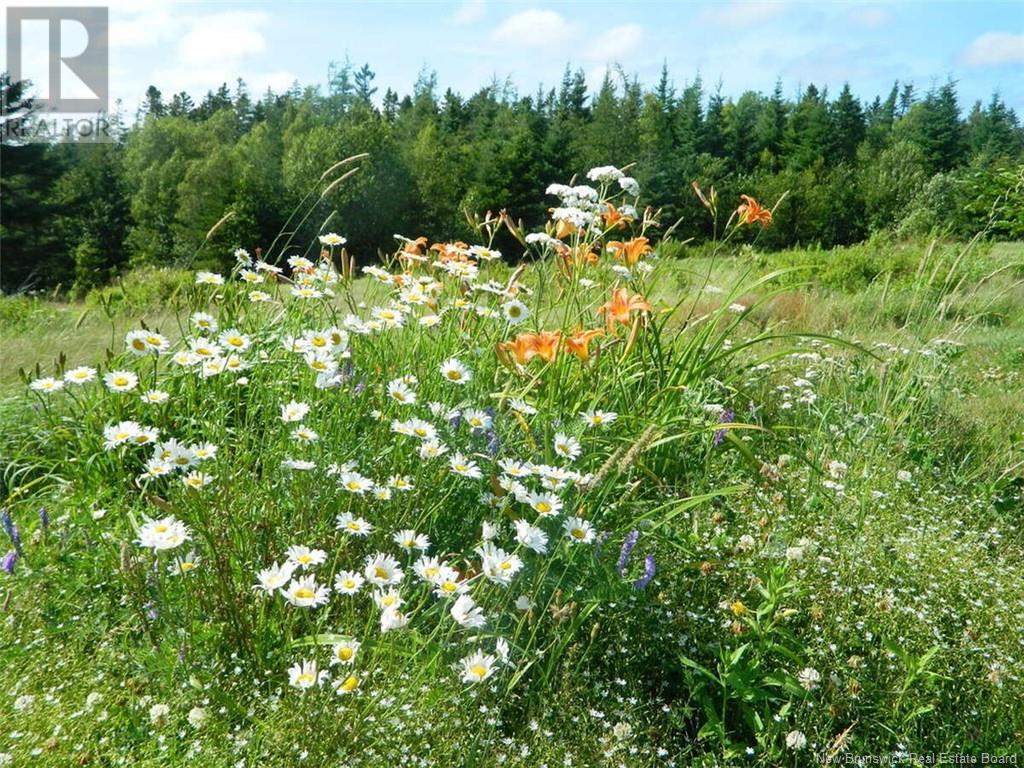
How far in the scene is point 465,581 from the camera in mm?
1586

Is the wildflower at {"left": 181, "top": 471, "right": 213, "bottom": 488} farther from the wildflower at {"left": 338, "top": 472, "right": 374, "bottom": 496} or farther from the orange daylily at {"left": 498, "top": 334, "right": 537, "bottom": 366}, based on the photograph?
the orange daylily at {"left": 498, "top": 334, "right": 537, "bottom": 366}

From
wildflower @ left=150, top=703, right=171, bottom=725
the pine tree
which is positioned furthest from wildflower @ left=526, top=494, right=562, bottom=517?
the pine tree

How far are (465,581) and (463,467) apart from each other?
39 cm

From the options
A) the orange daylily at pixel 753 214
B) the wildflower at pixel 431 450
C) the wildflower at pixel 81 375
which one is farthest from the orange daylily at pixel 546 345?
the orange daylily at pixel 753 214

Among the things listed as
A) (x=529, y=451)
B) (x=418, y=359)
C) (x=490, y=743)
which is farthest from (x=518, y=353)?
(x=490, y=743)

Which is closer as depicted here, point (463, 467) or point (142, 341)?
point (463, 467)

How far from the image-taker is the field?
165 cm

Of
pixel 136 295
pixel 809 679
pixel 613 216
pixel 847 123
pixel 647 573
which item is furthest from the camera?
pixel 847 123

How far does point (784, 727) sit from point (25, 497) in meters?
2.52

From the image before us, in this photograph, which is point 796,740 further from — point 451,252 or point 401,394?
point 451,252

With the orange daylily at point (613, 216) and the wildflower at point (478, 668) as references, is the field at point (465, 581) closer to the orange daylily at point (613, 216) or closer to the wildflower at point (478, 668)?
the wildflower at point (478, 668)

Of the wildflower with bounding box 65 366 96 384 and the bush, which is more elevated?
the wildflower with bounding box 65 366 96 384

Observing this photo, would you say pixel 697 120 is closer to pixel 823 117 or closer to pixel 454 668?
pixel 823 117

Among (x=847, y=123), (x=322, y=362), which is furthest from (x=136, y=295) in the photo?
(x=847, y=123)
